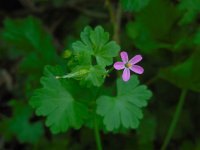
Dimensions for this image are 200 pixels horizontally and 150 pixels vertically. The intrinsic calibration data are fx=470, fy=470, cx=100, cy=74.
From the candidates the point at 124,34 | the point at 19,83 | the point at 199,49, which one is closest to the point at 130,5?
the point at 199,49

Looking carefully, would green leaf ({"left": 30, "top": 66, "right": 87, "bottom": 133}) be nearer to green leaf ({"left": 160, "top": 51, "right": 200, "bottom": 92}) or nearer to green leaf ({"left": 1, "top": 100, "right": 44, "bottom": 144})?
green leaf ({"left": 160, "top": 51, "right": 200, "bottom": 92})

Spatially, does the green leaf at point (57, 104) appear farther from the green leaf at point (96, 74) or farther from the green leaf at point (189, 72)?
the green leaf at point (189, 72)

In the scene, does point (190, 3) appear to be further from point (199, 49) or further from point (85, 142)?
point (85, 142)

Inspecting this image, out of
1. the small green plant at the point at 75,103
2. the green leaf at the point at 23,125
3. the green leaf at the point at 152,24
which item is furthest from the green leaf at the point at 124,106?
the green leaf at the point at 23,125

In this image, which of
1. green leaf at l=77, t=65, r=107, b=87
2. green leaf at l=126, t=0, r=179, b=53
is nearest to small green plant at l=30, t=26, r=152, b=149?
green leaf at l=77, t=65, r=107, b=87

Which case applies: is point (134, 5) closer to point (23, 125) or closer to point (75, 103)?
point (75, 103)
